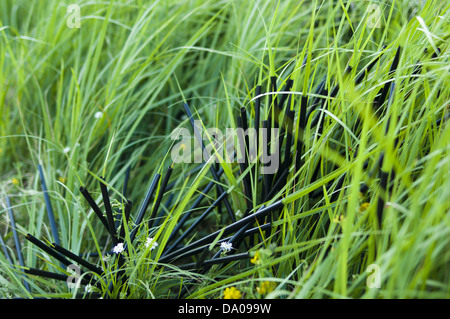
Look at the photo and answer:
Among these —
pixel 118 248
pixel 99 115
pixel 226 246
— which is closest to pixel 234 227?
pixel 226 246

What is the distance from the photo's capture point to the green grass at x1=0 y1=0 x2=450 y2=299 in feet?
2.23

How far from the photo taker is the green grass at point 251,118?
2.23ft

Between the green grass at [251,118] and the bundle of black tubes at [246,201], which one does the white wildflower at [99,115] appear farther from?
the bundle of black tubes at [246,201]

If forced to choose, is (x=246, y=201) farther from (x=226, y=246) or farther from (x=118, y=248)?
(x=118, y=248)

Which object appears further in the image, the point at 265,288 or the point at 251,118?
the point at 251,118

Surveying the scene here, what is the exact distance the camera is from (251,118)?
1.00m

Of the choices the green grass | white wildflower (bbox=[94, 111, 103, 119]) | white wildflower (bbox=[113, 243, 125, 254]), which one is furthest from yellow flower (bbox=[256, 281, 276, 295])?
white wildflower (bbox=[94, 111, 103, 119])

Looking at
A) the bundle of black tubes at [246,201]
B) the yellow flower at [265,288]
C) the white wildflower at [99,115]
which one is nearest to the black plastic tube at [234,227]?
the bundle of black tubes at [246,201]

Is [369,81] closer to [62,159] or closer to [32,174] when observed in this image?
[62,159]

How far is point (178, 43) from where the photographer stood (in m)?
1.41

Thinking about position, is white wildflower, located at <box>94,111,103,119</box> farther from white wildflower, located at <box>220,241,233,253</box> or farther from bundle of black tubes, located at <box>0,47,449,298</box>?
white wildflower, located at <box>220,241,233,253</box>

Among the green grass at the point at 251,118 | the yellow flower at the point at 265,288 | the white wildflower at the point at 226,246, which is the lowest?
the yellow flower at the point at 265,288
